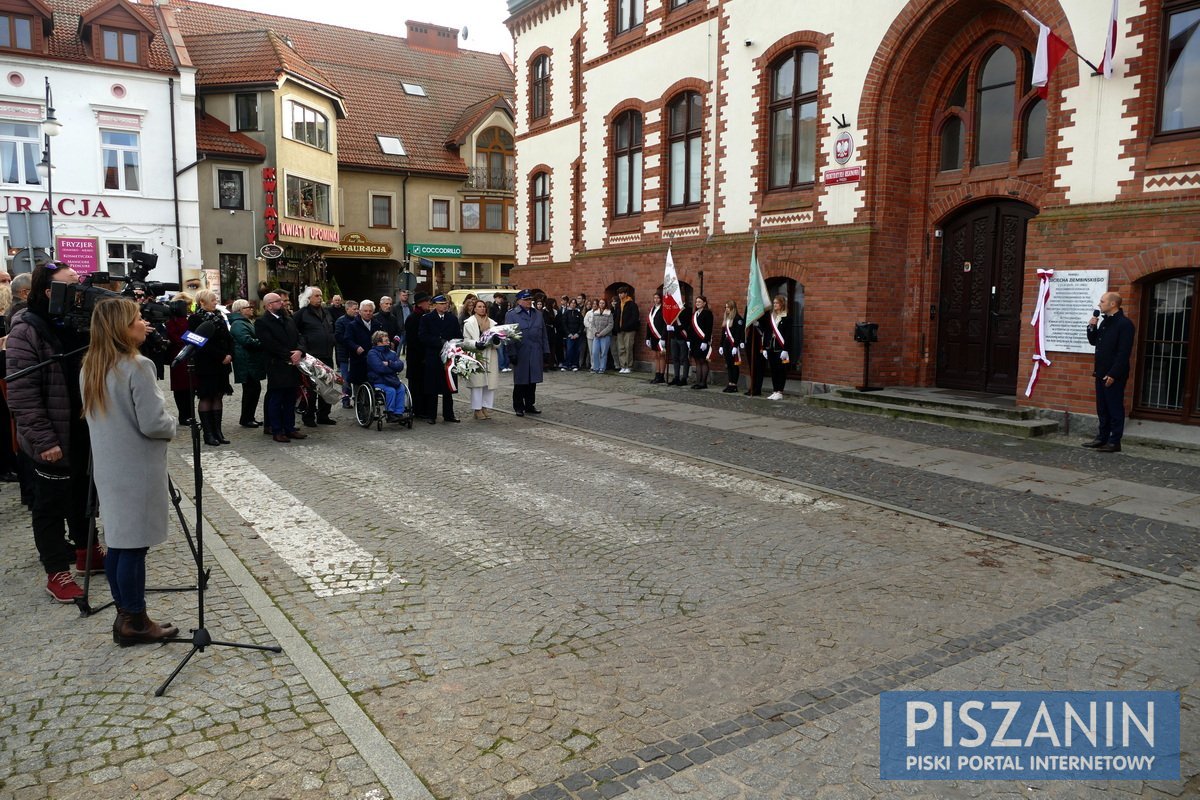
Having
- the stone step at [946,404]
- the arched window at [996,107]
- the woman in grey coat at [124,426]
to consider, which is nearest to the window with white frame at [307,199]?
the stone step at [946,404]

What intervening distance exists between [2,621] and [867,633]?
5.33 metres

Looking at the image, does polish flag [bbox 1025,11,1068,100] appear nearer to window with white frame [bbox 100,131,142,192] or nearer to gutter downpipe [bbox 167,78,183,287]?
gutter downpipe [bbox 167,78,183,287]

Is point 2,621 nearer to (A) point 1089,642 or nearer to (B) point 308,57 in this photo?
(A) point 1089,642

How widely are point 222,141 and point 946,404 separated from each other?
2875cm

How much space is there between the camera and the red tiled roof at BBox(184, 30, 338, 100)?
32.6 meters

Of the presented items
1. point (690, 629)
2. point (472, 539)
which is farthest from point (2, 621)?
point (690, 629)

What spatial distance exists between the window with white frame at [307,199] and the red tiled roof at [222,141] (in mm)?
1904

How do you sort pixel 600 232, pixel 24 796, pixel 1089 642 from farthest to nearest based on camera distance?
pixel 600 232, pixel 1089 642, pixel 24 796

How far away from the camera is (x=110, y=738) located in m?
3.98

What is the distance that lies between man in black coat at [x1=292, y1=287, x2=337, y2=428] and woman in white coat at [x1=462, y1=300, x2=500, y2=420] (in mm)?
2030

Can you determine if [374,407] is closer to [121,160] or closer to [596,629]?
[596,629]

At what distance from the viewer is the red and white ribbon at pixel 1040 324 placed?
12438 mm

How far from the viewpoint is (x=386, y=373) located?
12.7 meters

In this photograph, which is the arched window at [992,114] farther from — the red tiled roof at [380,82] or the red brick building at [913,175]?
the red tiled roof at [380,82]
